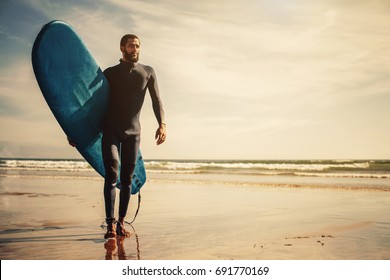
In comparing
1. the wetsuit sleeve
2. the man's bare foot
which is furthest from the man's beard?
the man's bare foot

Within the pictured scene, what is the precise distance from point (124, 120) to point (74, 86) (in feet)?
1.85

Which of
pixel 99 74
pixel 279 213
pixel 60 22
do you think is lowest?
pixel 279 213

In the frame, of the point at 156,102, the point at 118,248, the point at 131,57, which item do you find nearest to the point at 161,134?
the point at 156,102

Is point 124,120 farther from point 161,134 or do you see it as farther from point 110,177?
point 110,177

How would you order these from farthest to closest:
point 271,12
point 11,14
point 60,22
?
point 271,12 → point 11,14 → point 60,22

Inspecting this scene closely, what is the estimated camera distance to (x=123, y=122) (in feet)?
9.85

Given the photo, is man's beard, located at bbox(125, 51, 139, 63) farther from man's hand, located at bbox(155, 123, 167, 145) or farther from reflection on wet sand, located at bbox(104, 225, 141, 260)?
reflection on wet sand, located at bbox(104, 225, 141, 260)

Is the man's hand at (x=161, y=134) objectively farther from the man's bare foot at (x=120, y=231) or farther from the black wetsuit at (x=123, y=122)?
Answer: the man's bare foot at (x=120, y=231)

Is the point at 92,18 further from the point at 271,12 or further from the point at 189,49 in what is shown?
the point at 271,12

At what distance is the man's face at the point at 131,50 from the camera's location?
303 cm

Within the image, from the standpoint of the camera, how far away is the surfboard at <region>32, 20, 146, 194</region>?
9.78ft
